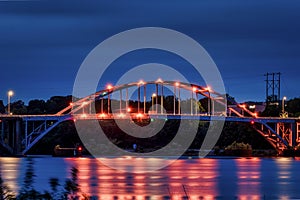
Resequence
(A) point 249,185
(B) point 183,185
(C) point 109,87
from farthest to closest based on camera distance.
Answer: (C) point 109,87 → (A) point 249,185 → (B) point 183,185

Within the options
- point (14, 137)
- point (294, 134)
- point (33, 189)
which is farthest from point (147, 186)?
point (294, 134)

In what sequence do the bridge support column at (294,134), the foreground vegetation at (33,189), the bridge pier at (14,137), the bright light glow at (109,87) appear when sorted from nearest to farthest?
the foreground vegetation at (33,189) < the bridge pier at (14,137) < the bridge support column at (294,134) < the bright light glow at (109,87)

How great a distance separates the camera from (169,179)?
53.4 m

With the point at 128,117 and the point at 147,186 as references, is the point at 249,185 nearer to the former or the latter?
the point at 147,186

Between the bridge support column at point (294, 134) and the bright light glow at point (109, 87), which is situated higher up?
the bright light glow at point (109, 87)

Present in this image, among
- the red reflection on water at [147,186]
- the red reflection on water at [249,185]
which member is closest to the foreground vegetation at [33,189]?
the red reflection on water at [147,186]

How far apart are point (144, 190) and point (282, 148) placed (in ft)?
209

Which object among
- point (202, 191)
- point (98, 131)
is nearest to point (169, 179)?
point (202, 191)

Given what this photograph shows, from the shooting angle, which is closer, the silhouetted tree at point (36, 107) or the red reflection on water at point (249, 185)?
the red reflection on water at point (249, 185)

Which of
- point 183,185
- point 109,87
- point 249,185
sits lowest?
point 249,185

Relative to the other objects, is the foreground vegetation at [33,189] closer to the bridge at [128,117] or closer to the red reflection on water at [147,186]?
the red reflection on water at [147,186]

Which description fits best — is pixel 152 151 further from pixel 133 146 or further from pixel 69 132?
pixel 69 132

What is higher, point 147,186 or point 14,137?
point 14,137

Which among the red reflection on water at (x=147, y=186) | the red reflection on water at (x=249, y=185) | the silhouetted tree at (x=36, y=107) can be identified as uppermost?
the silhouetted tree at (x=36, y=107)
